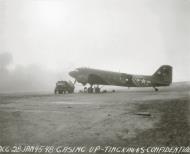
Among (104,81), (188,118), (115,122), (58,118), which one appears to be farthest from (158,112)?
(104,81)

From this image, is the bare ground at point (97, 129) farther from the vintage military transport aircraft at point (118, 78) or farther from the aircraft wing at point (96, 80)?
the vintage military transport aircraft at point (118, 78)

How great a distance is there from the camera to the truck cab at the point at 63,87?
35.1 m

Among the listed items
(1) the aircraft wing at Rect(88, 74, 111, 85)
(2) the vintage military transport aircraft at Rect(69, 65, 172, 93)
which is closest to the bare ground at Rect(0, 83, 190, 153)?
(1) the aircraft wing at Rect(88, 74, 111, 85)

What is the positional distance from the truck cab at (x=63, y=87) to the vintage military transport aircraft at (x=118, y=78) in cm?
145

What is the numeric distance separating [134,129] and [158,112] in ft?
11.9

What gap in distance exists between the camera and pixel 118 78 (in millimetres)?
38344

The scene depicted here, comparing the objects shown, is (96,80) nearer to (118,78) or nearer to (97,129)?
(118,78)

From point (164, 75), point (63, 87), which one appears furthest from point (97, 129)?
point (164, 75)

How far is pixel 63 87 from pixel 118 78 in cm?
867

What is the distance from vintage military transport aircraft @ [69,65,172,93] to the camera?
3672 cm

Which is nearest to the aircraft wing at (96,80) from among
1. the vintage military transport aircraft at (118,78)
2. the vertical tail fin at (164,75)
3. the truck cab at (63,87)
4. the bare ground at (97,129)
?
the vintage military transport aircraft at (118,78)

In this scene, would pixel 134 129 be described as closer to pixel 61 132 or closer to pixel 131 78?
pixel 61 132

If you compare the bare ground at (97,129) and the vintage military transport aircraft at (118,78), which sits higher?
the vintage military transport aircraft at (118,78)

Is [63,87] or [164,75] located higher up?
[164,75]
